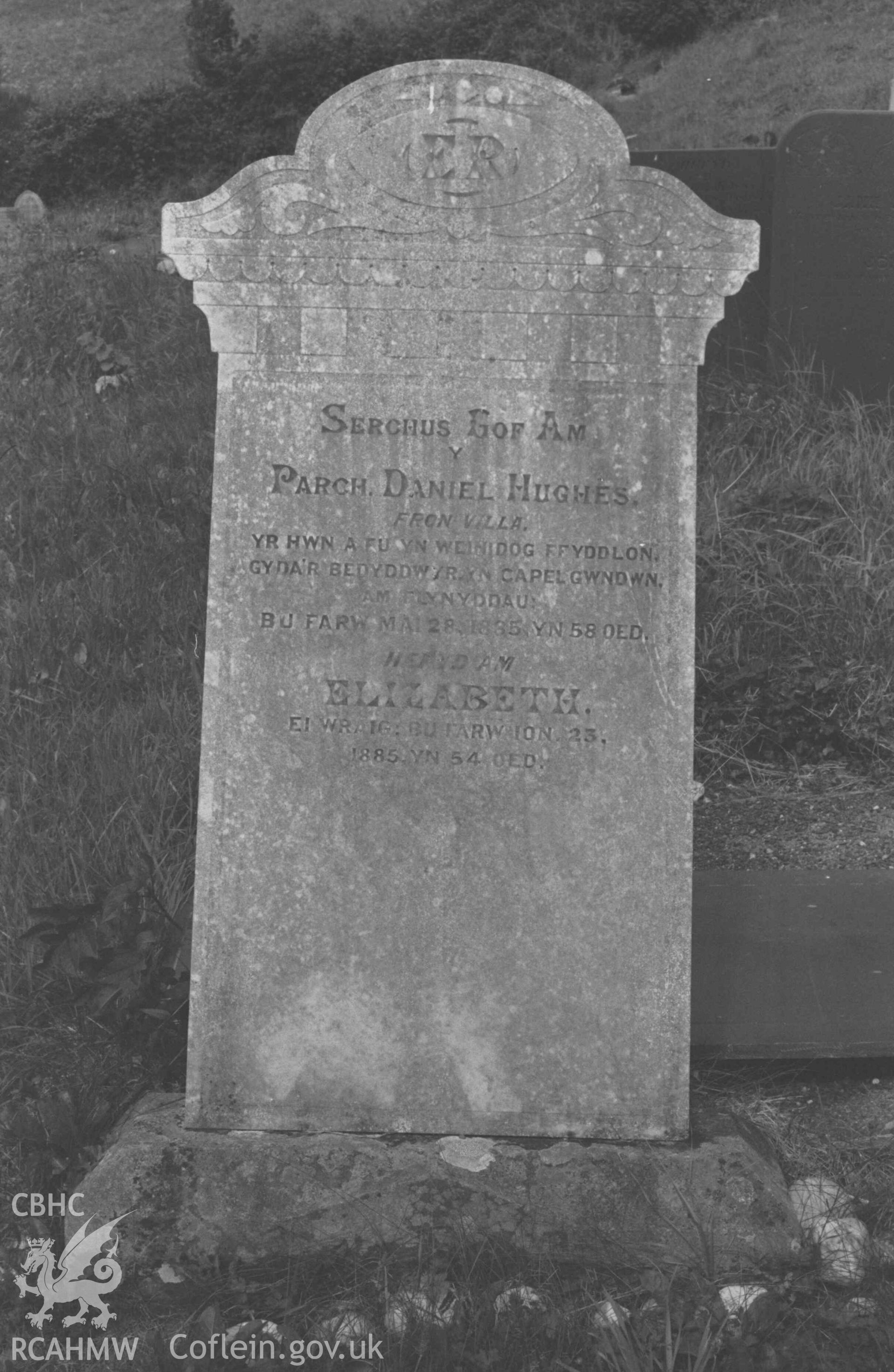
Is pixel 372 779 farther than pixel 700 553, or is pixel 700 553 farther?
pixel 700 553

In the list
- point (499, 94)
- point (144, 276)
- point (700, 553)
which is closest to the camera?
point (499, 94)

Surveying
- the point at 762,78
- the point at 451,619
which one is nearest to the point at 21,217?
the point at 451,619

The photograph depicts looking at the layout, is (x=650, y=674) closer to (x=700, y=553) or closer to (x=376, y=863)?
(x=376, y=863)

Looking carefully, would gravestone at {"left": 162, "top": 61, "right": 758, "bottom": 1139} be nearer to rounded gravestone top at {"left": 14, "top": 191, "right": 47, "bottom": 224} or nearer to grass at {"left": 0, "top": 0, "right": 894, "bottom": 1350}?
grass at {"left": 0, "top": 0, "right": 894, "bottom": 1350}

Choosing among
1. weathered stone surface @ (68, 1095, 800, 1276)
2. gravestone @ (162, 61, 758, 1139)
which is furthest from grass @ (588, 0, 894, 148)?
weathered stone surface @ (68, 1095, 800, 1276)

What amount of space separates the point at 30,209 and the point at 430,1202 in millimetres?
8857

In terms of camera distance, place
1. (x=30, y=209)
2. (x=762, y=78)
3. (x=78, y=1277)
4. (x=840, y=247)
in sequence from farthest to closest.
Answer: (x=762, y=78), (x=30, y=209), (x=840, y=247), (x=78, y=1277)

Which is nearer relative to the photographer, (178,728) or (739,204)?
(178,728)

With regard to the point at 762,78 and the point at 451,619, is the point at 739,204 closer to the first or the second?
the point at 451,619

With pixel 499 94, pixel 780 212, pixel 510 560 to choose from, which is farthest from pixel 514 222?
pixel 780 212

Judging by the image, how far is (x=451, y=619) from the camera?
2725mm

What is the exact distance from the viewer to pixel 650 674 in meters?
2.71

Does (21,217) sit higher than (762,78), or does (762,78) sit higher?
(21,217)

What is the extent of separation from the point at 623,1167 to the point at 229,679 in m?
1.22
